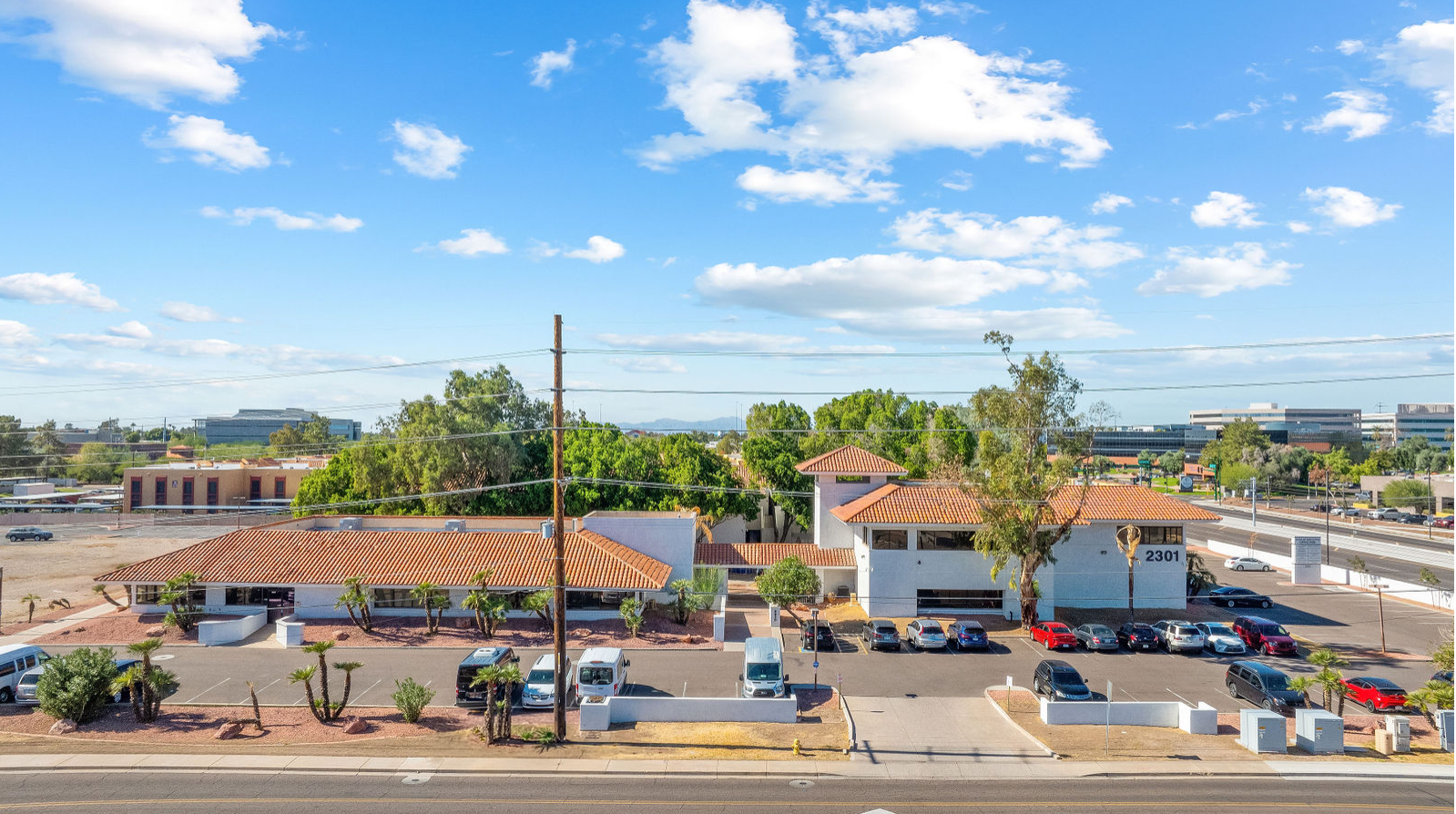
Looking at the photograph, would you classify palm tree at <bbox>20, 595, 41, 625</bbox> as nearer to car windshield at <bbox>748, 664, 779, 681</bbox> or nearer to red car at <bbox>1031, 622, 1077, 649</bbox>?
car windshield at <bbox>748, 664, 779, 681</bbox>

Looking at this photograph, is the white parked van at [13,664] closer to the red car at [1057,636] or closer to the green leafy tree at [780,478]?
the red car at [1057,636]

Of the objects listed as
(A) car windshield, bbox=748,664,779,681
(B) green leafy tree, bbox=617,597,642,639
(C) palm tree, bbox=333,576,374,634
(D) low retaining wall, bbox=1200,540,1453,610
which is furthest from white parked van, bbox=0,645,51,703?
(D) low retaining wall, bbox=1200,540,1453,610

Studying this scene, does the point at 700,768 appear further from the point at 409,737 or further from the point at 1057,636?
the point at 1057,636

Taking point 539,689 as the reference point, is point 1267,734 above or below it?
below

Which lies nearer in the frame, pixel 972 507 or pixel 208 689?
pixel 208 689

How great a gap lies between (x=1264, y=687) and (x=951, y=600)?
59.0 ft

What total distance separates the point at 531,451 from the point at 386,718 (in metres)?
49.9

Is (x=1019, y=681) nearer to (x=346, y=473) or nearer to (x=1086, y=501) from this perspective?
(x=1086, y=501)

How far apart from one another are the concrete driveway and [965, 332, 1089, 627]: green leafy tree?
514 inches

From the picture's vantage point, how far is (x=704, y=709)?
28719 mm

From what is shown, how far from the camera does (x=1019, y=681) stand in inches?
1366

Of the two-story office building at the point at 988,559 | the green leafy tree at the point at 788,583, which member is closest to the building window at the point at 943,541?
the two-story office building at the point at 988,559

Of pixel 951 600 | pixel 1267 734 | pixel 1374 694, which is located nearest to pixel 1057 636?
pixel 951 600

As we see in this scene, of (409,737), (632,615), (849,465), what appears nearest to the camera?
(409,737)
